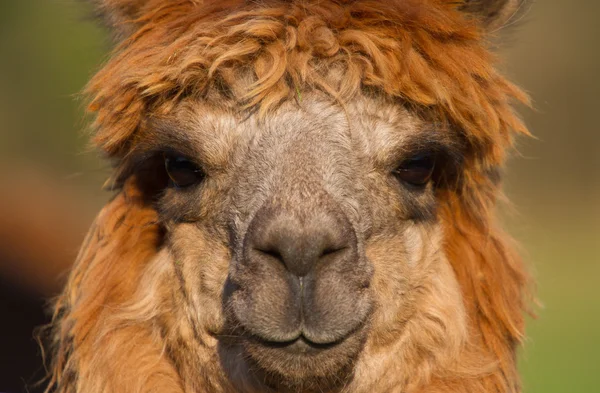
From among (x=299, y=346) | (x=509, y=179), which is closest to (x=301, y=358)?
(x=299, y=346)

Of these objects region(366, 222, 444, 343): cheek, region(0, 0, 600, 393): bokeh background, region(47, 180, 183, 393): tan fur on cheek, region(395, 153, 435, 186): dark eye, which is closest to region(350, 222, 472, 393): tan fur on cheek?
region(366, 222, 444, 343): cheek

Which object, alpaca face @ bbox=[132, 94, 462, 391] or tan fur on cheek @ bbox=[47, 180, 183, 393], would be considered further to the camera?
tan fur on cheek @ bbox=[47, 180, 183, 393]

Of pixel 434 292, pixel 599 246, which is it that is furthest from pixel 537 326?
pixel 434 292

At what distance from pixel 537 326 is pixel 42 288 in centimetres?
1026

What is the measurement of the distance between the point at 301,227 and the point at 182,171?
82cm

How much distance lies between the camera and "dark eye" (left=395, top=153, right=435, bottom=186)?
385 cm

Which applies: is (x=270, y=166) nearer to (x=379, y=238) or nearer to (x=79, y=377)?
(x=379, y=238)

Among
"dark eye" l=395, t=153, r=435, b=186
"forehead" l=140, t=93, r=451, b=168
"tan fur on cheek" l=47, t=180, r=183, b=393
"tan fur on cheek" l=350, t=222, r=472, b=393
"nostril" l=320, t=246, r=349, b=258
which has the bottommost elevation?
"tan fur on cheek" l=47, t=180, r=183, b=393

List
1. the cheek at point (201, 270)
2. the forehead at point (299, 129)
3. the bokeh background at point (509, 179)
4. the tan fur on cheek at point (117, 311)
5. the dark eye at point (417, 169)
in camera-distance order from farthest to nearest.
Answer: the bokeh background at point (509, 179) < the tan fur on cheek at point (117, 311) < the dark eye at point (417, 169) < the cheek at point (201, 270) < the forehead at point (299, 129)

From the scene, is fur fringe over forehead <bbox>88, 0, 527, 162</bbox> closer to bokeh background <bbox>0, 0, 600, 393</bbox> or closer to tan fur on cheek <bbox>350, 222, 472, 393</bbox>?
tan fur on cheek <bbox>350, 222, 472, 393</bbox>

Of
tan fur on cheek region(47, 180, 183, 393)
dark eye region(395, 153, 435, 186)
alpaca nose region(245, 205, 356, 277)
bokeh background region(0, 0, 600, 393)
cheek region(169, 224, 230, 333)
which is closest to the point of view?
alpaca nose region(245, 205, 356, 277)

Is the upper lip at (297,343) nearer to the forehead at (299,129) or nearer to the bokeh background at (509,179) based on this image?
the forehead at (299,129)

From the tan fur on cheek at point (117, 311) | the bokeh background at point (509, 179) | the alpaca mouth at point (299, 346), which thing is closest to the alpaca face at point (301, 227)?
the alpaca mouth at point (299, 346)

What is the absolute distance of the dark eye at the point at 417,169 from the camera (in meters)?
3.85
